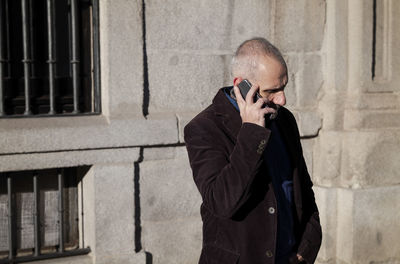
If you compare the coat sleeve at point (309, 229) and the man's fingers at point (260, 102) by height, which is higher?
the man's fingers at point (260, 102)

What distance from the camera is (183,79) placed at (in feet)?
15.9

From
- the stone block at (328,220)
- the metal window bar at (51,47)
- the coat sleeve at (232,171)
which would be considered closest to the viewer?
the coat sleeve at (232,171)

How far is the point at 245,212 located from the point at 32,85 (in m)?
2.53

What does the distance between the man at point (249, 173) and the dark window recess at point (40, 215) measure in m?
2.13

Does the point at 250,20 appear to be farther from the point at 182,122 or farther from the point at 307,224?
the point at 307,224

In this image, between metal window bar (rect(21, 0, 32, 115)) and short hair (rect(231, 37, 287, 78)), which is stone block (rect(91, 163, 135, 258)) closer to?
metal window bar (rect(21, 0, 32, 115))

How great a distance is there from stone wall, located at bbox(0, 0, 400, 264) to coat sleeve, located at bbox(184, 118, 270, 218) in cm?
204

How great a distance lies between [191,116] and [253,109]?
7.62 feet

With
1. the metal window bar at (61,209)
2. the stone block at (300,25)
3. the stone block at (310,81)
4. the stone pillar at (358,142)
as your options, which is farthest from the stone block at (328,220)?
the metal window bar at (61,209)

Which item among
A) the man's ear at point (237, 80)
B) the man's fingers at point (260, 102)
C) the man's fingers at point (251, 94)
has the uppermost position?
the man's ear at point (237, 80)

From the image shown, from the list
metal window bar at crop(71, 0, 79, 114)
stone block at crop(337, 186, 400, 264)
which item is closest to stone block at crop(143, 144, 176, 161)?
metal window bar at crop(71, 0, 79, 114)

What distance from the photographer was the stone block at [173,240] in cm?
474

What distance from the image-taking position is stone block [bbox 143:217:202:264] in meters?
4.74

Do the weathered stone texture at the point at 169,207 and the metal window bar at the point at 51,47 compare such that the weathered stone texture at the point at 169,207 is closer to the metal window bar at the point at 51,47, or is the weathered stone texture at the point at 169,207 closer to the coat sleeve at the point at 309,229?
the metal window bar at the point at 51,47
